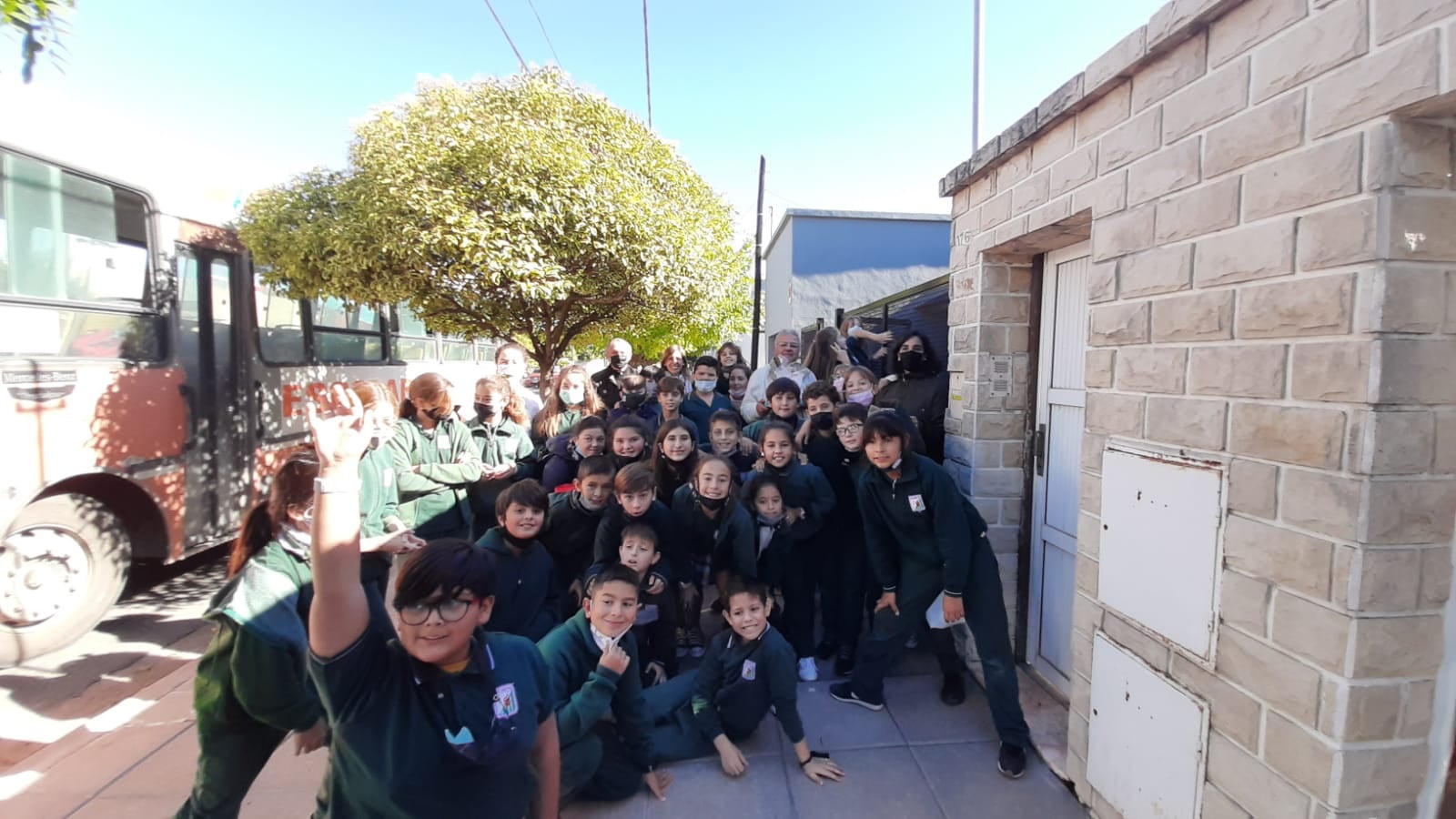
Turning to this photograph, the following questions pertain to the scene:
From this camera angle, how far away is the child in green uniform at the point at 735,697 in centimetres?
263

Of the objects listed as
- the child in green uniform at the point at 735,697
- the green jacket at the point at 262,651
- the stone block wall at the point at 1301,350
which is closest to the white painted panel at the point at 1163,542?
the stone block wall at the point at 1301,350

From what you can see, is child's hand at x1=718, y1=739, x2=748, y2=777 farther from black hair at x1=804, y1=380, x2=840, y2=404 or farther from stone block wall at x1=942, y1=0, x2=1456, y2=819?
black hair at x1=804, y1=380, x2=840, y2=404

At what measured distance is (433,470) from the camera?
346cm

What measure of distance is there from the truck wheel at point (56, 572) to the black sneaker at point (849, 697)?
4.38m

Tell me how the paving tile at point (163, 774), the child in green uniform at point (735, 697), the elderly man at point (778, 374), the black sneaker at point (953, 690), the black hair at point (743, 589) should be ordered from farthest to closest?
the elderly man at point (778, 374) → the black sneaker at point (953, 690) → the black hair at point (743, 589) → the child in green uniform at point (735, 697) → the paving tile at point (163, 774)

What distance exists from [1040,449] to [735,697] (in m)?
1.93

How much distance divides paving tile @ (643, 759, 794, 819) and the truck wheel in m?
3.72

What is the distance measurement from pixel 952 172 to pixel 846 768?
3.08 meters

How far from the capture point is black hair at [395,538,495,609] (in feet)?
4.67

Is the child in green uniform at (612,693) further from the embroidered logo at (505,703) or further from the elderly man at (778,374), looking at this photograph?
the elderly man at (778,374)

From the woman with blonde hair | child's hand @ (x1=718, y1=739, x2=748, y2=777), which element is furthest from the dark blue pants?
the woman with blonde hair

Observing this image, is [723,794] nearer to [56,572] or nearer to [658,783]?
[658,783]

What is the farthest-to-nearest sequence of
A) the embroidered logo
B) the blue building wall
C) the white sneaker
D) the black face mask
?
the blue building wall → the black face mask → the white sneaker → the embroidered logo

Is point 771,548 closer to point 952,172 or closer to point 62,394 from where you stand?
point 952,172
